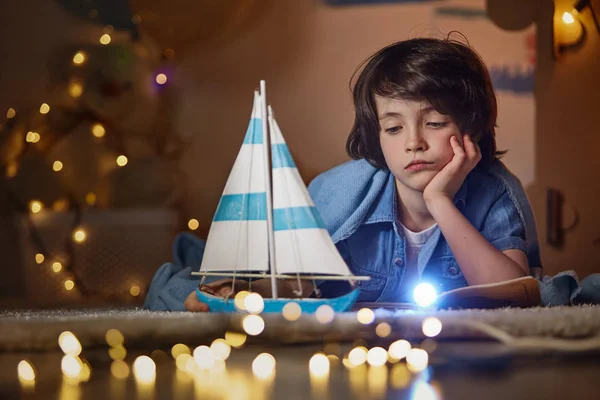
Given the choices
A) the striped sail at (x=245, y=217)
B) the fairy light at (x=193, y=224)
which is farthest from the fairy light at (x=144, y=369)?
the fairy light at (x=193, y=224)

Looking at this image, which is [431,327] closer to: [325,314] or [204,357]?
[325,314]

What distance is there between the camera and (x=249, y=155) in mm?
987

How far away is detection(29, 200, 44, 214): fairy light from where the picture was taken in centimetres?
152

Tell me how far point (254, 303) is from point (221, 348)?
0.11 m

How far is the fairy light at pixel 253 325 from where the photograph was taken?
845 mm

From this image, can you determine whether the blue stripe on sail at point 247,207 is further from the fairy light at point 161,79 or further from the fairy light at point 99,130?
the fairy light at point 99,130

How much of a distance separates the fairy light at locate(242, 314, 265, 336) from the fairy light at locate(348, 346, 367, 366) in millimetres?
107

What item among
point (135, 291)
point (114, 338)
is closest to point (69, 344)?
point (114, 338)

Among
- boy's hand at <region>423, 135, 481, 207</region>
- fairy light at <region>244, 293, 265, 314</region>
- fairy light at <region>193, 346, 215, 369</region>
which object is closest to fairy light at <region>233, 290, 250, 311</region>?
fairy light at <region>244, 293, 265, 314</region>

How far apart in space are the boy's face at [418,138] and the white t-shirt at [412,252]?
81 millimetres

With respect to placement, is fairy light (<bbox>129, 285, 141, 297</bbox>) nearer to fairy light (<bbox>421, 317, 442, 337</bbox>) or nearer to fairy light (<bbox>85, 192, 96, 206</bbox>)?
fairy light (<bbox>85, 192, 96, 206</bbox>)

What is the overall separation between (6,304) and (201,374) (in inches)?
31.6

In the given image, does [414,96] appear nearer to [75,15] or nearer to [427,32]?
[427,32]

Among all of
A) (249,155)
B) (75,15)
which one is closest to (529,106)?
(249,155)
